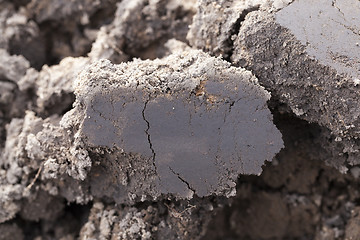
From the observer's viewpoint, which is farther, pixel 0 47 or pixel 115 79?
pixel 0 47

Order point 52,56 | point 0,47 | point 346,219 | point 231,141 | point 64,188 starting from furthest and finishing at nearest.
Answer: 1. point 52,56
2. point 0,47
3. point 346,219
4. point 64,188
5. point 231,141

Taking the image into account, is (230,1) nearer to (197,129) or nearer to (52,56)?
(197,129)

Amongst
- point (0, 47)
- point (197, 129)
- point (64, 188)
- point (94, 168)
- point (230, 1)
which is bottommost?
point (64, 188)

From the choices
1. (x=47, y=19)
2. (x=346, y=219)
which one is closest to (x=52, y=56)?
(x=47, y=19)

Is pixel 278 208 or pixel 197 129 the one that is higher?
pixel 197 129

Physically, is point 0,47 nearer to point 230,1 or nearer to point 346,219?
point 230,1

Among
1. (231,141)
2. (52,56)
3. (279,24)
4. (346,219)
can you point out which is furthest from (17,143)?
(346,219)

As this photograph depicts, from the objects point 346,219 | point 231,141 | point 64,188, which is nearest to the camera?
point 231,141
